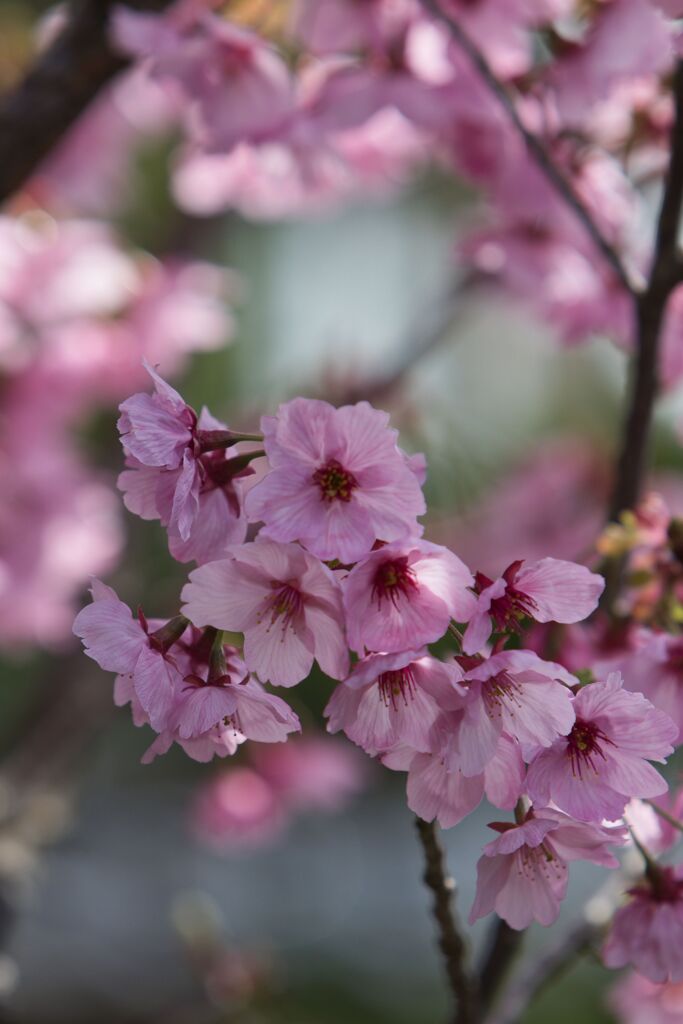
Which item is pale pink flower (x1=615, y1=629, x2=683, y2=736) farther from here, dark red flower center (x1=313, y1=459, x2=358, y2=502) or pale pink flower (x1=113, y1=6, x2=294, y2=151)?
pale pink flower (x1=113, y1=6, x2=294, y2=151)

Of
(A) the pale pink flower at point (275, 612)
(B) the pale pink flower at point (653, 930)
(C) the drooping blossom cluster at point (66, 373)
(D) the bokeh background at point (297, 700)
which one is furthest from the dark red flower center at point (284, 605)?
(C) the drooping blossom cluster at point (66, 373)

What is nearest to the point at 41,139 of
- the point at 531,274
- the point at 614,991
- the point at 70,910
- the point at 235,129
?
the point at 235,129

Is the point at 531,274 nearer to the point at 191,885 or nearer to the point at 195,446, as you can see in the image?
the point at 195,446

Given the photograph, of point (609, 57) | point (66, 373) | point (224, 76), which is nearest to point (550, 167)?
point (609, 57)

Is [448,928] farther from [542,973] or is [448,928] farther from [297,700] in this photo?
[297,700]

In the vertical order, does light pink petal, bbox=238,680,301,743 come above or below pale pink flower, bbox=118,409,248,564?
below

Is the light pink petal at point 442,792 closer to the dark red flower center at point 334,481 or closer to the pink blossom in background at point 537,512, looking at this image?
the dark red flower center at point 334,481

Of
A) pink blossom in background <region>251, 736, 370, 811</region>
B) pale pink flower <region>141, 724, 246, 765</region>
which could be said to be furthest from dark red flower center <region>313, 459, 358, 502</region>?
pink blossom in background <region>251, 736, 370, 811</region>
